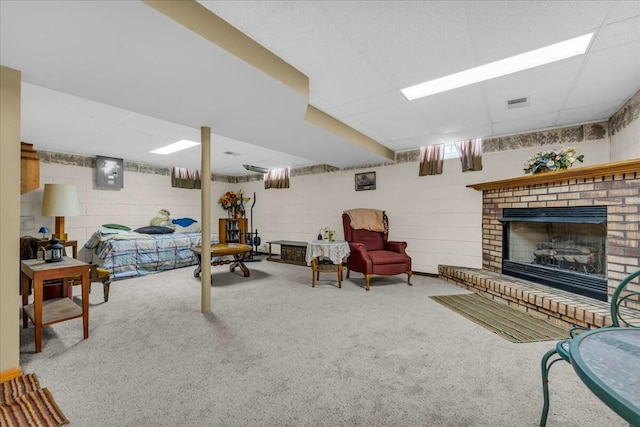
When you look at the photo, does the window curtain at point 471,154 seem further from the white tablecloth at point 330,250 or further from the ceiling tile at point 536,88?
the white tablecloth at point 330,250

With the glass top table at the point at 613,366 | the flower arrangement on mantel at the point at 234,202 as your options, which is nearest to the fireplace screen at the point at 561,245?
the glass top table at the point at 613,366

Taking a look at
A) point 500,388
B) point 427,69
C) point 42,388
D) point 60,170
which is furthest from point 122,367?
point 60,170

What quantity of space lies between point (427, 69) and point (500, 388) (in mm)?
2468

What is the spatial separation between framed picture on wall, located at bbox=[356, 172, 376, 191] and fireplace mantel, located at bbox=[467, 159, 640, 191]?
1.99m

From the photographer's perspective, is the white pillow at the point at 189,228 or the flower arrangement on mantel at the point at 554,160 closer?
the flower arrangement on mantel at the point at 554,160

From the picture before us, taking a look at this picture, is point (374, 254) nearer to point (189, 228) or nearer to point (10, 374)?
point (10, 374)

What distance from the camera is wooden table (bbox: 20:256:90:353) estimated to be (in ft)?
7.05

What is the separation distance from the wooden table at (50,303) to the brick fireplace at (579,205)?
4520mm

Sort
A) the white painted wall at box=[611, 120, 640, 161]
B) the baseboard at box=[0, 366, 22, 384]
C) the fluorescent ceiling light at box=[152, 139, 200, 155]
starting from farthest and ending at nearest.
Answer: the fluorescent ceiling light at box=[152, 139, 200, 155]
the white painted wall at box=[611, 120, 640, 161]
the baseboard at box=[0, 366, 22, 384]

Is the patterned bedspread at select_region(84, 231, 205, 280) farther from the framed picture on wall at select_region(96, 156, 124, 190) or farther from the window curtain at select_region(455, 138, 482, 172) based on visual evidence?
the window curtain at select_region(455, 138, 482, 172)

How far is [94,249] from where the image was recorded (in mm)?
4902

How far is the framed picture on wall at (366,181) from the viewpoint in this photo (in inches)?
215

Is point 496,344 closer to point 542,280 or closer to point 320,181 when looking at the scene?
point 542,280

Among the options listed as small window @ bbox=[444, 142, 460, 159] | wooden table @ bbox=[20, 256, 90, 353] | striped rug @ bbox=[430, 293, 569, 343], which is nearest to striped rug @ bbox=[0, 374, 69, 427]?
wooden table @ bbox=[20, 256, 90, 353]
